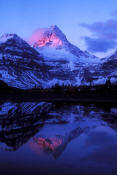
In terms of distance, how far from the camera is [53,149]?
15641 mm

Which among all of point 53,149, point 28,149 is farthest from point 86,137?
point 28,149

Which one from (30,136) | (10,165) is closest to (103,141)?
(30,136)

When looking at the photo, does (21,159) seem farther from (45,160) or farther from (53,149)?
(53,149)

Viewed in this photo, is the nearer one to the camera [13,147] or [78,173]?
[78,173]

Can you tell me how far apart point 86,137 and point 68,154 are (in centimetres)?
547

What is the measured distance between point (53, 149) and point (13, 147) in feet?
9.47

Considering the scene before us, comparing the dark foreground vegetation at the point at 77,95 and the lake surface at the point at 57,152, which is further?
the dark foreground vegetation at the point at 77,95

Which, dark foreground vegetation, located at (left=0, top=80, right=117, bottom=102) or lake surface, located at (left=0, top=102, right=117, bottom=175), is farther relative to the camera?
dark foreground vegetation, located at (left=0, top=80, right=117, bottom=102)

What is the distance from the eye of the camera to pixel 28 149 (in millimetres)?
15289

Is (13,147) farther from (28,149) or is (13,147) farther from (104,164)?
(104,164)

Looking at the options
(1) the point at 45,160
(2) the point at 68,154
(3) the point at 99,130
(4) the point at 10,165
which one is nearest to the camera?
(4) the point at 10,165

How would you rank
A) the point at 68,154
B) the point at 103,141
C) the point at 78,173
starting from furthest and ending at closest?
the point at 103,141 → the point at 68,154 → the point at 78,173

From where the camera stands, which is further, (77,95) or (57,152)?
(77,95)

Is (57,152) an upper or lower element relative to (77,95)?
upper
